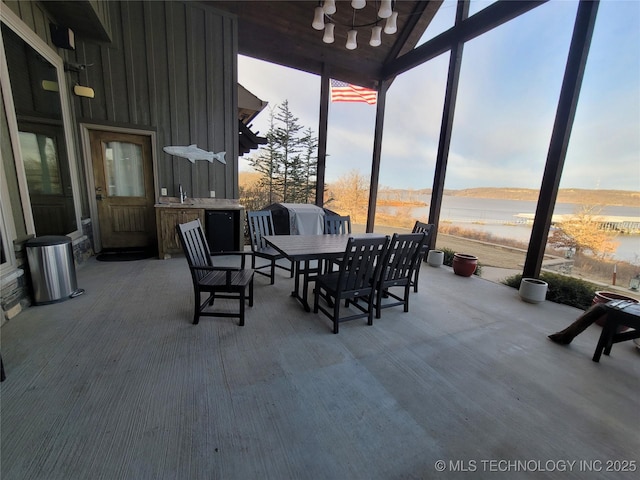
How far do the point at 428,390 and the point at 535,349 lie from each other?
1.29 metres

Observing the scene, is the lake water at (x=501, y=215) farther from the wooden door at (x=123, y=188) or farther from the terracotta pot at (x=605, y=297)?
the wooden door at (x=123, y=188)

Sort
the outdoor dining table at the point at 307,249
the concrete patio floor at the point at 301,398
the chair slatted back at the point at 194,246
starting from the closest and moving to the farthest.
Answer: the concrete patio floor at the point at 301,398
the chair slatted back at the point at 194,246
the outdoor dining table at the point at 307,249

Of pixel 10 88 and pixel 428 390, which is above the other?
pixel 10 88

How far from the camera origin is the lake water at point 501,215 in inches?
119

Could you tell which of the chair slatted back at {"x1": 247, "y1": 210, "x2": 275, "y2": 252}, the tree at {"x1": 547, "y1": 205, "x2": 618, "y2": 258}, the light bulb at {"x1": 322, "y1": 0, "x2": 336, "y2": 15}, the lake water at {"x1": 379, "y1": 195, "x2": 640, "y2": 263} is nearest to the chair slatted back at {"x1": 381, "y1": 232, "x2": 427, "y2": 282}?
the chair slatted back at {"x1": 247, "y1": 210, "x2": 275, "y2": 252}

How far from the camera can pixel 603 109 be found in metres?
3.11

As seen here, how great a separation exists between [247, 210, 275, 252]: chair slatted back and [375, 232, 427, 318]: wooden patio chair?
1.67 meters

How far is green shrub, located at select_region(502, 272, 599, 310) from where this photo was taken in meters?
3.19

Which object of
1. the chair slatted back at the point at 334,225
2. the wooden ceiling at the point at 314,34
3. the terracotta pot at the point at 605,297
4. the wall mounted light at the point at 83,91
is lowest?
the terracotta pot at the point at 605,297

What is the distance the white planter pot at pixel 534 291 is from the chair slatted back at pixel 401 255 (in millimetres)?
1740

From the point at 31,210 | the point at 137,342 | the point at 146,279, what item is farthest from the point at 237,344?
the point at 31,210

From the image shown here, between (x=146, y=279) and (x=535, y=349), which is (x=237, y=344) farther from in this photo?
(x=535, y=349)

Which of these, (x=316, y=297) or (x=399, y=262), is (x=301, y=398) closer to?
(x=316, y=297)

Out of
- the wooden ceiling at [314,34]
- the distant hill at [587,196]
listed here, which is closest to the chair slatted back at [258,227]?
the wooden ceiling at [314,34]
